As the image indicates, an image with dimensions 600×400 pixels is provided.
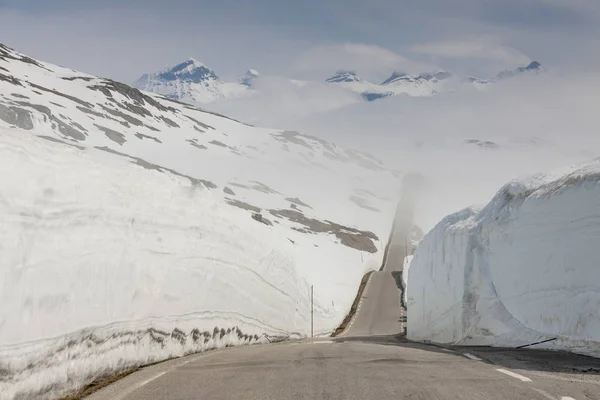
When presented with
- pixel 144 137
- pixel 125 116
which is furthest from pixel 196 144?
pixel 144 137

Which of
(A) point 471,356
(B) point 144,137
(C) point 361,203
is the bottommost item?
(A) point 471,356

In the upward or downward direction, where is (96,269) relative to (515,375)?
upward

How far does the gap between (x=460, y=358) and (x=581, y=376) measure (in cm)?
280

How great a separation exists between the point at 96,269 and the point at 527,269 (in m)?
11.2

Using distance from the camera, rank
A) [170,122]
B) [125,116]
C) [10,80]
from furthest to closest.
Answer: [170,122] < [125,116] < [10,80]

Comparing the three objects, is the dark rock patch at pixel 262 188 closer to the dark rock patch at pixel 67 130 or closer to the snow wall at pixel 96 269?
the dark rock patch at pixel 67 130

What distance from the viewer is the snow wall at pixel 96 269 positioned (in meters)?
7.55

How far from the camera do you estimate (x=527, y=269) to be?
15445 mm

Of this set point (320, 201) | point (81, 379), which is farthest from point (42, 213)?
point (320, 201)

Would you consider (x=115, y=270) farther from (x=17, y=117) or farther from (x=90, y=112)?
(x=90, y=112)

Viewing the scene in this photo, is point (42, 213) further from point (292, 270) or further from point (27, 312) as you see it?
point (292, 270)

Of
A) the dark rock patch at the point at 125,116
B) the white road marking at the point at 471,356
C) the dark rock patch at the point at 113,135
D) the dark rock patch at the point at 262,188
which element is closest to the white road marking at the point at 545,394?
the white road marking at the point at 471,356

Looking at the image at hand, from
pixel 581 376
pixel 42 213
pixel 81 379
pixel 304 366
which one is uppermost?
pixel 42 213

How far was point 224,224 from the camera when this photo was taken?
722 inches
